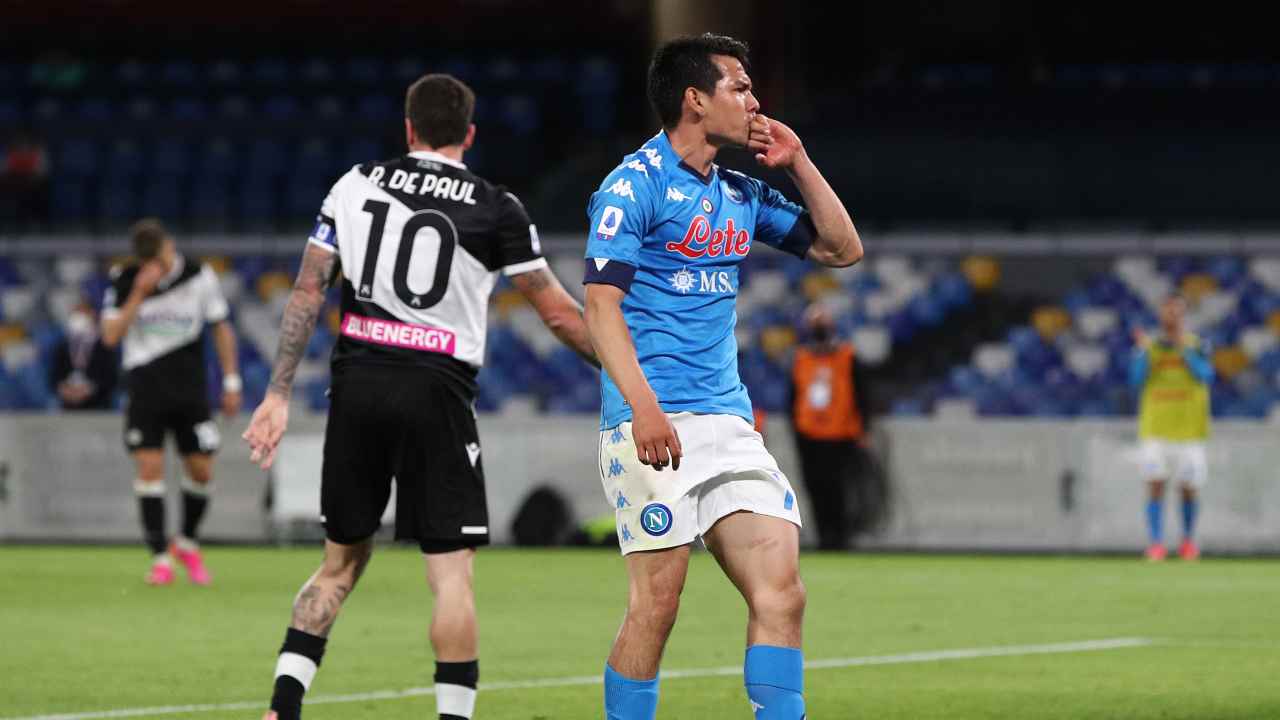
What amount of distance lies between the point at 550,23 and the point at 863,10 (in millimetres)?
4952

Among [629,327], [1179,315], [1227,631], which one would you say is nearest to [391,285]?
[629,327]

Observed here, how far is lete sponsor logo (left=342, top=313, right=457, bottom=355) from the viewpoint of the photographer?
271 inches

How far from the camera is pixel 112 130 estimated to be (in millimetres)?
31000

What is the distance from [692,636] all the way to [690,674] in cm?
178

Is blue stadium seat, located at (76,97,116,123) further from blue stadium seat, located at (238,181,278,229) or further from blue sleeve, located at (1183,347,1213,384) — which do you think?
blue sleeve, located at (1183,347,1213,384)

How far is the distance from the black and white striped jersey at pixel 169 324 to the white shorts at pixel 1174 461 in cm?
805

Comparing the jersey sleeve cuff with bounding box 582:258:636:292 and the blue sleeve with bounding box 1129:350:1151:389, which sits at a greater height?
the blue sleeve with bounding box 1129:350:1151:389

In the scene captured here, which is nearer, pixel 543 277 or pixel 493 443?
pixel 543 277

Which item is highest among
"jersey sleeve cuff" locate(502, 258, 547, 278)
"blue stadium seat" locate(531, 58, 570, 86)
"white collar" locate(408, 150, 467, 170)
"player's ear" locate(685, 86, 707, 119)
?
"blue stadium seat" locate(531, 58, 570, 86)

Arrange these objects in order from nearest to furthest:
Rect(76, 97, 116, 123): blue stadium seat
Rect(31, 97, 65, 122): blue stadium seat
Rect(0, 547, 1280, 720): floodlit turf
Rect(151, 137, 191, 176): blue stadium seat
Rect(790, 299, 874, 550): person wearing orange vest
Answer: Rect(0, 547, 1280, 720): floodlit turf
Rect(790, 299, 874, 550): person wearing orange vest
Rect(151, 137, 191, 176): blue stadium seat
Rect(76, 97, 116, 123): blue stadium seat
Rect(31, 97, 65, 122): blue stadium seat

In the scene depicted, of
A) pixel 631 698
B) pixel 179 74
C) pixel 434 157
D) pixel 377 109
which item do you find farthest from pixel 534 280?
pixel 179 74

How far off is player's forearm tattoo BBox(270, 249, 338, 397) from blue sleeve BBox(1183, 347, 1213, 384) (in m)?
12.2

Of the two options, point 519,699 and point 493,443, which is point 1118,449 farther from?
point 519,699

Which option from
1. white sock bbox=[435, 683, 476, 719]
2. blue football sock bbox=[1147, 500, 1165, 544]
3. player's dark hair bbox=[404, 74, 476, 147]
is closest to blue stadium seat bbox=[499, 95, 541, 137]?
blue football sock bbox=[1147, 500, 1165, 544]
